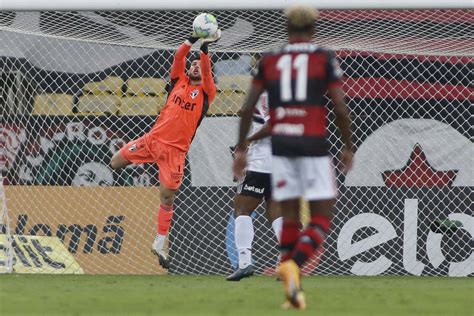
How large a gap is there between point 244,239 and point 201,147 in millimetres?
2736

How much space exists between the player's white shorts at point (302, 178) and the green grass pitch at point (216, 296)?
67 cm

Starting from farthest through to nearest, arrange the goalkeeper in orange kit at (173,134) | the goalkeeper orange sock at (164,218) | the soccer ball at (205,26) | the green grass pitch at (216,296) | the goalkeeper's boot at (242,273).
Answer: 1. the goalkeeper in orange kit at (173,134)
2. the goalkeeper orange sock at (164,218)
3. the soccer ball at (205,26)
4. the goalkeeper's boot at (242,273)
5. the green grass pitch at (216,296)

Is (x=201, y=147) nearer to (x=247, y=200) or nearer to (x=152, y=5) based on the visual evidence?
(x=152, y=5)

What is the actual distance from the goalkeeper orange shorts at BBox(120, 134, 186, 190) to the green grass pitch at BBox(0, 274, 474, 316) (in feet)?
3.59

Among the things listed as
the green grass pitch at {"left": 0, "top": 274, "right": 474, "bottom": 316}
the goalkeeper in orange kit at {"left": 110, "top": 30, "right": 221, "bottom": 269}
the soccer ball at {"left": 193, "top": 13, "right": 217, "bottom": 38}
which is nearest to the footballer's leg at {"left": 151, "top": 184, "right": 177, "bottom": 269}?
the goalkeeper in orange kit at {"left": 110, "top": 30, "right": 221, "bottom": 269}

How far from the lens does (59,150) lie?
41.0ft

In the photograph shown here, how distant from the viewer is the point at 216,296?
309 inches

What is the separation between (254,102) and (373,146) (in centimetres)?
583

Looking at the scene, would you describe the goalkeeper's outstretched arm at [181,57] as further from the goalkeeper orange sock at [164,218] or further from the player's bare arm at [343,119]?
the player's bare arm at [343,119]

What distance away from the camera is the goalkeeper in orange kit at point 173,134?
11.4 metres

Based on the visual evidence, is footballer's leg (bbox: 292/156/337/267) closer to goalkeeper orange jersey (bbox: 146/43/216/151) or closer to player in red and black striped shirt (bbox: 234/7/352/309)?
player in red and black striped shirt (bbox: 234/7/352/309)

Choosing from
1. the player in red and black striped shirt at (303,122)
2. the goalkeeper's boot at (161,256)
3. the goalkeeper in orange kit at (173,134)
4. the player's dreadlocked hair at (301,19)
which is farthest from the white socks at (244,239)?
the player's dreadlocked hair at (301,19)

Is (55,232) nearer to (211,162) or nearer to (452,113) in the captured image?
(211,162)

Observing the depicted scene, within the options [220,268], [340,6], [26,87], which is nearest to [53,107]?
[26,87]
